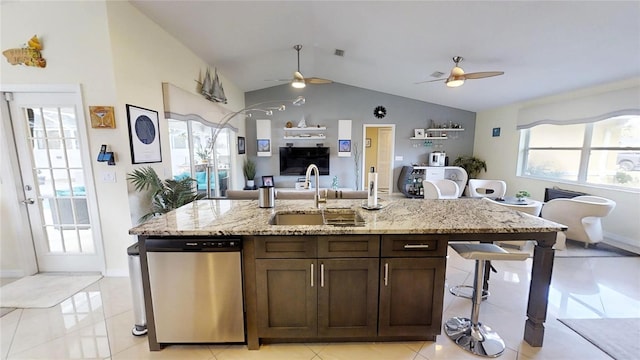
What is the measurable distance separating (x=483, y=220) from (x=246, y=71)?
17.0 feet

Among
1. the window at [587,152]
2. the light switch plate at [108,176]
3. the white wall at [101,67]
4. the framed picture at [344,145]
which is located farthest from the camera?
the framed picture at [344,145]

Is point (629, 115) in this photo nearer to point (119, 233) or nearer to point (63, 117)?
point (119, 233)

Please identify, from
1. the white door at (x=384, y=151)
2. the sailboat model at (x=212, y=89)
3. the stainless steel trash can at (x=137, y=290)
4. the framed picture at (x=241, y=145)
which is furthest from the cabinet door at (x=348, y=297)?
the white door at (x=384, y=151)

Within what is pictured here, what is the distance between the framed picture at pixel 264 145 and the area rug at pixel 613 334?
21.2 ft

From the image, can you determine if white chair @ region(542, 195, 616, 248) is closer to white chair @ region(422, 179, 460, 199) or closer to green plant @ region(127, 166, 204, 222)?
white chair @ region(422, 179, 460, 199)

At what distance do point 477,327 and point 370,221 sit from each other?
1.19m

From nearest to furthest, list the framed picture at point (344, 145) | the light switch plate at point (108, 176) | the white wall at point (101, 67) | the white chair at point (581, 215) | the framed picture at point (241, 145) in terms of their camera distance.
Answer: the white wall at point (101, 67) < the light switch plate at point (108, 176) < the white chair at point (581, 215) < the framed picture at point (241, 145) < the framed picture at point (344, 145)

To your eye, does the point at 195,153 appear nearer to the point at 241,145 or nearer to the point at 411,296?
the point at 241,145

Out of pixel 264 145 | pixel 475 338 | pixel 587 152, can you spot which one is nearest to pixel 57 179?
pixel 475 338

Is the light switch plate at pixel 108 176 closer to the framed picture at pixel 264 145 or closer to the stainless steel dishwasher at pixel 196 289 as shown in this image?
the stainless steel dishwasher at pixel 196 289

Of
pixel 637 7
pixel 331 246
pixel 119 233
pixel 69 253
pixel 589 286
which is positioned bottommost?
pixel 589 286

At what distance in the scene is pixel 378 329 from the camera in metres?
1.85

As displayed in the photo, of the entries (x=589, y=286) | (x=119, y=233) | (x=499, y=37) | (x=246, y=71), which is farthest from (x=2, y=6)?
(x=589, y=286)

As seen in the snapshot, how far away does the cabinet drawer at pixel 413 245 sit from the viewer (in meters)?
1.73
